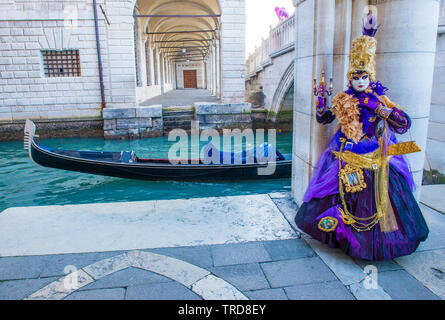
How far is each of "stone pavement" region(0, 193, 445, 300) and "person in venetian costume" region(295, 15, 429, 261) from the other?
17cm

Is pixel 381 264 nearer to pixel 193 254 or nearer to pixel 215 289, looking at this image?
pixel 215 289

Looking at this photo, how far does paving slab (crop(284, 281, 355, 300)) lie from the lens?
82.0 inches

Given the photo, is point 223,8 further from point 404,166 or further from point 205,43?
point 205,43

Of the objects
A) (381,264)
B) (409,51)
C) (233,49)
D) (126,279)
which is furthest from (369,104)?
(233,49)

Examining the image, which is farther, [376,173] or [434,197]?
[434,197]

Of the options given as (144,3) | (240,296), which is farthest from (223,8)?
(240,296)

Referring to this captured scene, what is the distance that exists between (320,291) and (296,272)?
0.79ft

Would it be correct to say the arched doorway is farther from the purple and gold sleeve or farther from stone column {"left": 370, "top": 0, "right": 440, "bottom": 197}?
the purple and gold sleeve

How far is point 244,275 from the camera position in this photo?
7.64 feet

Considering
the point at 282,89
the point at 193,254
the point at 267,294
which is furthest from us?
the point at 282,89

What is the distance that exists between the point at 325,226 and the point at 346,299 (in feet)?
1.90

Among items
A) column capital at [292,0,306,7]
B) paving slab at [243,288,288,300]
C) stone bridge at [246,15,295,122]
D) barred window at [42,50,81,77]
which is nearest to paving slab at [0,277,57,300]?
paving slab at [243,288,288,300]

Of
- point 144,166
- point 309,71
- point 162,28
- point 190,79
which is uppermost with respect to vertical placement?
point 162,28

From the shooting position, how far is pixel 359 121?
2.57 meters
